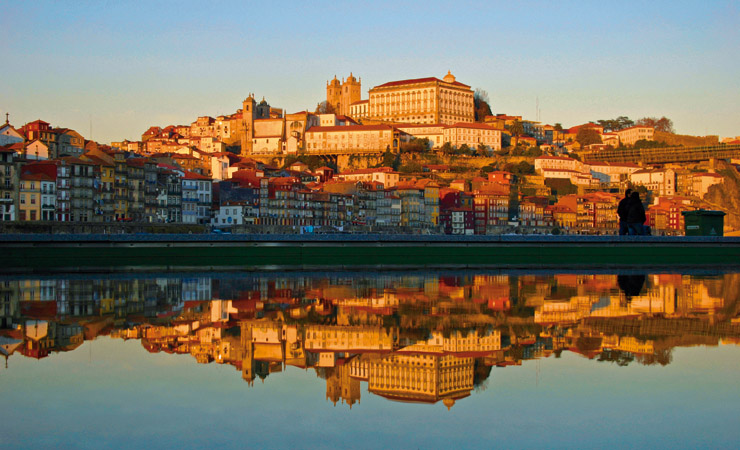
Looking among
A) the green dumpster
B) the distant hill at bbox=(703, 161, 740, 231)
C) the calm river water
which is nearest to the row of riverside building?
the distant hill at bbox=(703, 161, 740, 231)

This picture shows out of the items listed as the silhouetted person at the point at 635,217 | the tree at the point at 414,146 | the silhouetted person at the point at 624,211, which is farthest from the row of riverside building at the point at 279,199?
the silhouetted person at the point at 635,217

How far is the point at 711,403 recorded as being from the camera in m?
11.1

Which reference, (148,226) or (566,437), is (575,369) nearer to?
(566,437)

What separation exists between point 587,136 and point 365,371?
142 metres

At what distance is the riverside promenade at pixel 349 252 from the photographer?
4134cm

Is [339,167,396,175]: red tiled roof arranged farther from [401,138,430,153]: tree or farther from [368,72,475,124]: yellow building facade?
[368,72,475,124]: yellow building facade

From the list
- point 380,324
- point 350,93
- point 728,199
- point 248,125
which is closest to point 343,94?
point 350,93

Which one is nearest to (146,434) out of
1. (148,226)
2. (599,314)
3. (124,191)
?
(599,314)

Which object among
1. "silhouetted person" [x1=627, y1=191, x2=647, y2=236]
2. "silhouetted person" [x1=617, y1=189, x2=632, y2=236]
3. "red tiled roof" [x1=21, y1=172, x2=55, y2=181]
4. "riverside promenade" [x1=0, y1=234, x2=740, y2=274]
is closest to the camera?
"riverside promenade" [x1=0, y1=234, x2=740, y2=274]

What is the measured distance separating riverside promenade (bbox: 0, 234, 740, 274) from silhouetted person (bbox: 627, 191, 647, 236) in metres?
2.71

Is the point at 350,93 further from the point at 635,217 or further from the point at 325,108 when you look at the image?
the point at 635,217

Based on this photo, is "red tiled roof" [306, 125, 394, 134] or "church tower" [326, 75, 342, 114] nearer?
"red tiled roof" [306, 125, 394, 134]

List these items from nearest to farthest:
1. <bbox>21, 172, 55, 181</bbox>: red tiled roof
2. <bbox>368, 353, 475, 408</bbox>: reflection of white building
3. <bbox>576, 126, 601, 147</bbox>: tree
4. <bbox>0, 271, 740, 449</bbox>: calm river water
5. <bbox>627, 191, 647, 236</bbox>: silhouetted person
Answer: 1. <bbox>0, 271, 740, 449</bbox>: calm river water
2. <bbox>368, 353, 475, 408</bbox>: reflection of white building
3. <bbox>627, 191, 647, 236</bbox>: silhouetted person
4. <bbox>21, 172, 55, 181</bbox>: red tiled roof
5. <bbox>576, 126, 601, 147</bbox>: tree

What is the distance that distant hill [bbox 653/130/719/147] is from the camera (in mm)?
140000
